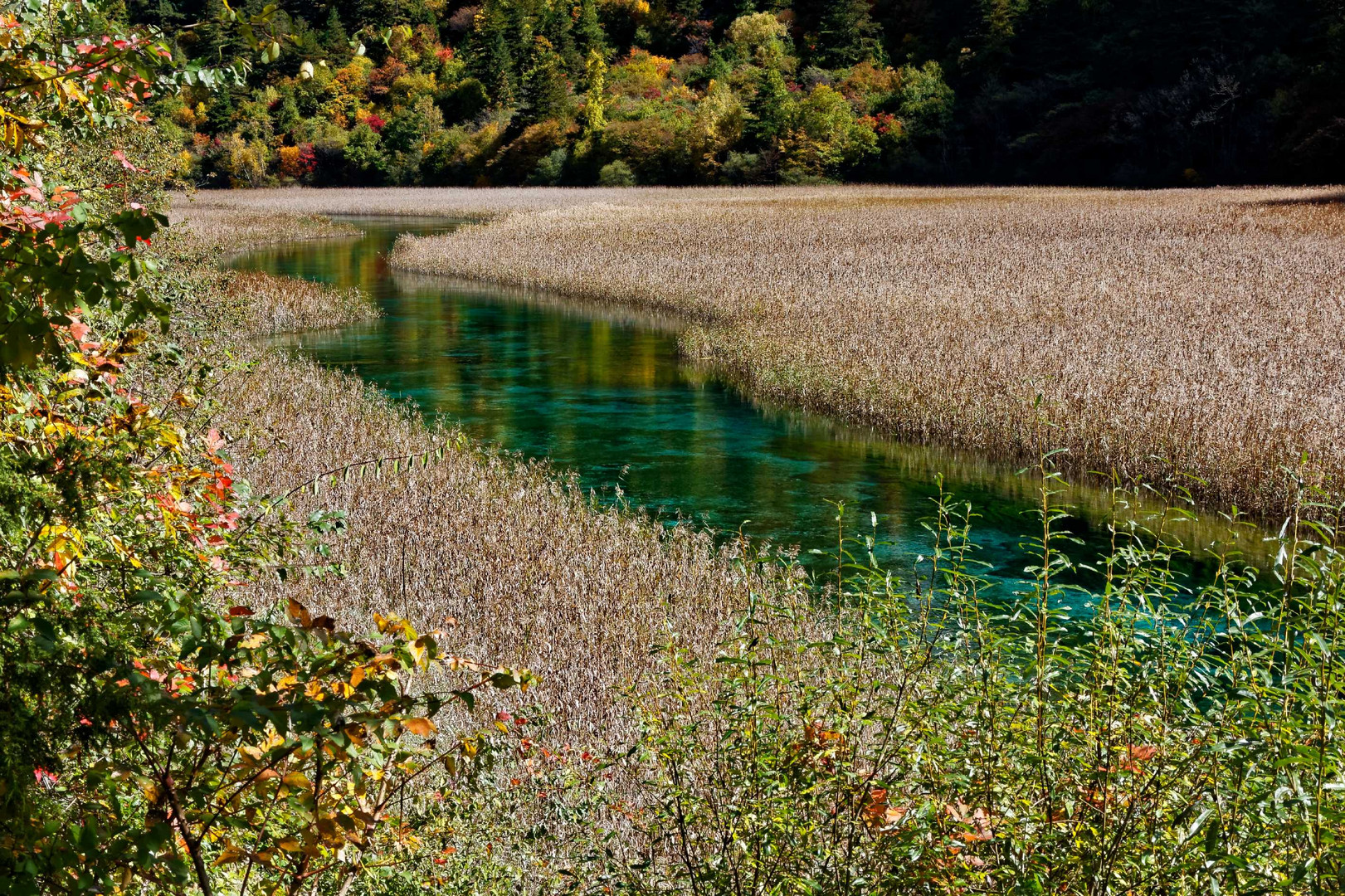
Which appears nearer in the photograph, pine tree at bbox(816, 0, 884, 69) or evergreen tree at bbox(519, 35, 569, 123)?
pine tree at bbox(816, 0, 884, 69)

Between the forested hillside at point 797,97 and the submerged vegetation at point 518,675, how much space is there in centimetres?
977

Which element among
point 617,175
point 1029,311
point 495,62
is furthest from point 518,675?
point 495,62

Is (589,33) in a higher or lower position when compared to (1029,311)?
higher

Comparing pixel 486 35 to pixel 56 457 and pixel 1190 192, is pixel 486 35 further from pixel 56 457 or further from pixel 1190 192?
pixel 56 457

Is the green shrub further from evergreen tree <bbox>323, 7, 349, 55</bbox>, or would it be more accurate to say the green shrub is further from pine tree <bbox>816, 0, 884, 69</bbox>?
evergreen tree <bbox>323, 7, 349, 55</bbox>

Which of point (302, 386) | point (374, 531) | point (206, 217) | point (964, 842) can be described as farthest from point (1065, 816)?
point (206, 217)

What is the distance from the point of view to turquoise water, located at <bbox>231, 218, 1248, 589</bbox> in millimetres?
11500

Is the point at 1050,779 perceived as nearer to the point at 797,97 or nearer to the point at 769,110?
the point at 769,110

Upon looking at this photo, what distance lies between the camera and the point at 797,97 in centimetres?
7694

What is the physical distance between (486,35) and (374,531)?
99624 mm

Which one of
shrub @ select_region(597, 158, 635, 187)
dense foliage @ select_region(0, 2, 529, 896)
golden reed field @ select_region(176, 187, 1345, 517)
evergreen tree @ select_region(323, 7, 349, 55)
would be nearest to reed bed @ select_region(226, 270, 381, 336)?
golden reed field @ select_region(176, 187, 1345, 517)

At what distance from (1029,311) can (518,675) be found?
16.4m

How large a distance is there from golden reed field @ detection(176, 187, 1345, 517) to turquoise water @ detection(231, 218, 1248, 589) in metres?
0.70

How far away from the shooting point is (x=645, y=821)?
5.11 m
